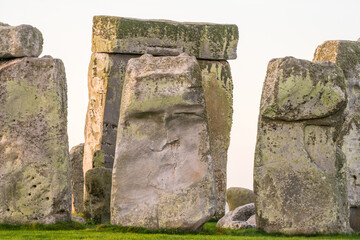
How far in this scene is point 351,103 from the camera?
22.9 metres

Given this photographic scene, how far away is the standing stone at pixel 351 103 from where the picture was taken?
69.7 ft

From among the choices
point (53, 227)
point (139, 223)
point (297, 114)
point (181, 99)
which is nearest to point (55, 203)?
point (53, 227)

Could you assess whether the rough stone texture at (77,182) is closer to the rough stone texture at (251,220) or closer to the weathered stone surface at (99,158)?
the weathered stone surface at (99,158)

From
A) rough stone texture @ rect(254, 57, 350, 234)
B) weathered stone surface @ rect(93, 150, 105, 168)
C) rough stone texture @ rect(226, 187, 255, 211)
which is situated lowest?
rough stone texture @ rect(226, 187, 255, 211)

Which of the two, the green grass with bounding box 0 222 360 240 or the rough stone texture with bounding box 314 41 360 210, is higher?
the rough stone texture with bounding box 314 41 360 210

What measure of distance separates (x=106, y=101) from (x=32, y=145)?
6861 millimetres

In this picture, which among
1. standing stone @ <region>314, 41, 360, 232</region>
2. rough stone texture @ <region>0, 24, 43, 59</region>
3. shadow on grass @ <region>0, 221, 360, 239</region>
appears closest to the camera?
shadow on grass @ <region>0, 221, 360, 239</region>

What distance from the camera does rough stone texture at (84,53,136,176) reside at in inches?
1021

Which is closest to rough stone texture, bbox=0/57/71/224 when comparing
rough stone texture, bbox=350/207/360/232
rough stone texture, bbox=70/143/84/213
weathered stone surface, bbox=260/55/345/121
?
weathered stone surface, bbox=260/55/345/121

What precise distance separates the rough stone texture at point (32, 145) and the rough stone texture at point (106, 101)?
6.47 metres

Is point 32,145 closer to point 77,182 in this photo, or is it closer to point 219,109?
point 77,182

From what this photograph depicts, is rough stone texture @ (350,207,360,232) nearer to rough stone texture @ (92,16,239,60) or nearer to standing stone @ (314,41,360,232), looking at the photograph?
standing stone @ (314,41,360,232)

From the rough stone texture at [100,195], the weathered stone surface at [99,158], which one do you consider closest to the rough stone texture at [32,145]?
the rough stone texture at [100,195]

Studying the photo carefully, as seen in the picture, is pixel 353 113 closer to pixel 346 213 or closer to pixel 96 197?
pixel 346 213
